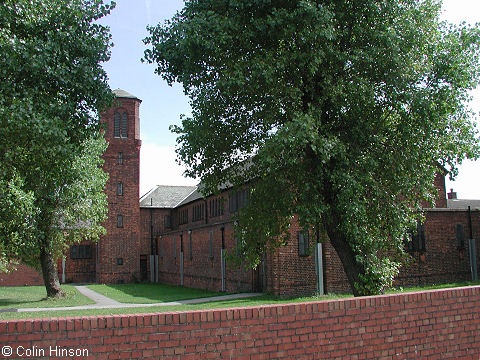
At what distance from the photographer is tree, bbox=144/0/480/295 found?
462 inches

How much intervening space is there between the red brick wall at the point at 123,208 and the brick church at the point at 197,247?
9 cm

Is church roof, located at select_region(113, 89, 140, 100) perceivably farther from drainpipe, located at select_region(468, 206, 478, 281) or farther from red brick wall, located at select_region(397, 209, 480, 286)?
drainpipe, located at select_region(468, 206, 478, 281)

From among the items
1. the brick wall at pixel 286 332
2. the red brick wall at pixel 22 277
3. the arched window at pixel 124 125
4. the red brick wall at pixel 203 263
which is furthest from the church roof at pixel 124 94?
the brick wall at pixel 286 332

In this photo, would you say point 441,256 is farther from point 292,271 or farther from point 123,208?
point 123,208

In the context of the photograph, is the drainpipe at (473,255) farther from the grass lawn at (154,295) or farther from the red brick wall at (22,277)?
the red brick wall at (22,277)

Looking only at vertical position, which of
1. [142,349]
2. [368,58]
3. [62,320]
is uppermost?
[368,58]

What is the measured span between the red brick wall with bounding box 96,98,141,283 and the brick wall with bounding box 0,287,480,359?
3856 centimetres

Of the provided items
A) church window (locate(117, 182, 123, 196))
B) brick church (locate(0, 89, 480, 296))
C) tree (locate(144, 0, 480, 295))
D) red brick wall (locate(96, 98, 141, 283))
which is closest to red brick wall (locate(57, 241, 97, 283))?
brick church (locate(0, 89, 480, 296))

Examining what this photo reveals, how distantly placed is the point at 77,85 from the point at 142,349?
622 cm

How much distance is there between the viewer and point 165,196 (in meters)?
54.3

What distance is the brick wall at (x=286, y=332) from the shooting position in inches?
232

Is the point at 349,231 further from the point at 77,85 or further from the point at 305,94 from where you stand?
the point at 77,85

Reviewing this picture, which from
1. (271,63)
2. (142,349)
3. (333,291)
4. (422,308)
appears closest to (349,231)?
(422,308)

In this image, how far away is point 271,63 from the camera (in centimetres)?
1184
